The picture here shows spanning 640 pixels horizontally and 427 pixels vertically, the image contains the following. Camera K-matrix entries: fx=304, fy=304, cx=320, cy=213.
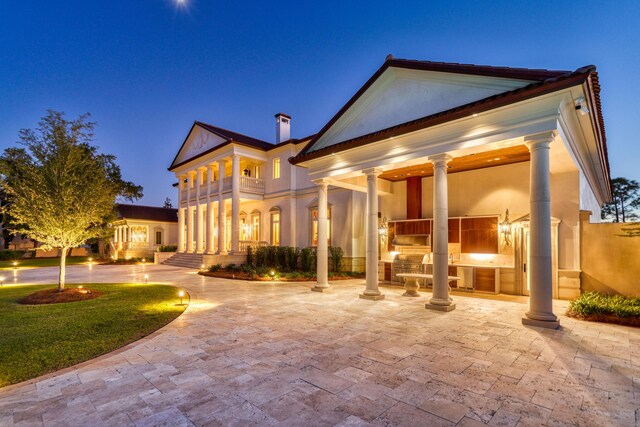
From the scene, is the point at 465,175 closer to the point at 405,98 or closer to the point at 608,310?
the point at 405,98

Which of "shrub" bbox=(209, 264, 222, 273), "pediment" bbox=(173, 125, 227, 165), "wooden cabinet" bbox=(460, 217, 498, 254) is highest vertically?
"pediment" bbox=(173, 125, 227, 165)

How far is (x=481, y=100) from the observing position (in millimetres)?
7133

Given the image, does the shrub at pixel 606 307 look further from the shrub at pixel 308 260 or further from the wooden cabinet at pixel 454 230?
the shrub at pixel 308 260

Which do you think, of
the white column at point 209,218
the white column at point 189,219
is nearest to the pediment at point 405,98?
the white column at point 209,218

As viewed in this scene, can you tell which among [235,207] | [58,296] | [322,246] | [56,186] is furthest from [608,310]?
[235,207]

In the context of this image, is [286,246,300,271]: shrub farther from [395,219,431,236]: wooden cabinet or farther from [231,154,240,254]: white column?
[395,219,431,236]: wooden cabinet

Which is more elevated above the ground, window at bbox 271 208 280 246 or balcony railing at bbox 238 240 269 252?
window at bbox 271 208 280 246

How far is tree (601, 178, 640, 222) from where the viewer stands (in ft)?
137

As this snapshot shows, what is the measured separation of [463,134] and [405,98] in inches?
95.5

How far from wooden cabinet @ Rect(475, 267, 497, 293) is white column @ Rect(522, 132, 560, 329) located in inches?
168

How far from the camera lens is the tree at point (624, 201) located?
4188cm

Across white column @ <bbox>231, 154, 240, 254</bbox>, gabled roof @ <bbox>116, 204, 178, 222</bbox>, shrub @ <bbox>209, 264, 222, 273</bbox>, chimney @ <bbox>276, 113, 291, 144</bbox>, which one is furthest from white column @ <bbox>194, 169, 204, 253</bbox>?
gabled roof @ <bbox>116, 204, 178, 222</bbox>

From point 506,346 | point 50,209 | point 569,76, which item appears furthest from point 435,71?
point 50,209

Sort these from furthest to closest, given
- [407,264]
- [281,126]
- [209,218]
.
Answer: [281,126], [209,218], [407,264]
